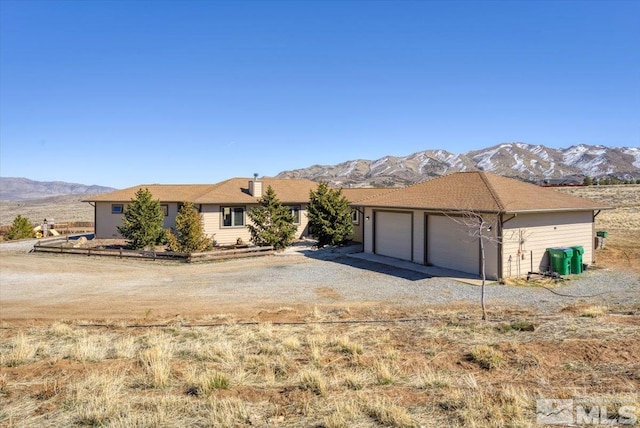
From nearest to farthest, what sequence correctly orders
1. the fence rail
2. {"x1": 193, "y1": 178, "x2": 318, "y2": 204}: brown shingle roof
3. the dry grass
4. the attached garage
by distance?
the dry grass
the attached garage
the fence rail
{"x1": 193, "y1": 178, "x2": 318, "y2": 204}: brown shingle roof

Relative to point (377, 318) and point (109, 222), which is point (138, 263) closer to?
point (109, 222)

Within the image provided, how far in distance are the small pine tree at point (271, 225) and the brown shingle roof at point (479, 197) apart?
17.7 feet

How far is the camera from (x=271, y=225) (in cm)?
2503

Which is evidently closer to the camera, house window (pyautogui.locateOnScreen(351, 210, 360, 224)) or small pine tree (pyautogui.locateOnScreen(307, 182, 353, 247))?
small pine tree (pyautogui.locateOnScreen(307, 182, 353, 247))

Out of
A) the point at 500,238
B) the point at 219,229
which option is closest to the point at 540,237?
the point at 500,238

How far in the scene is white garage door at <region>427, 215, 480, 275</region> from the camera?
17203mm

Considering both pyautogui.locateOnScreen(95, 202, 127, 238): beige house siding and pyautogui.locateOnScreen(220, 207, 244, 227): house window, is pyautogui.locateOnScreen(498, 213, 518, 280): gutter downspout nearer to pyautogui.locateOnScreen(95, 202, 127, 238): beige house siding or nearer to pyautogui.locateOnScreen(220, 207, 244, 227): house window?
pyautogui.locateOnScreen(220, 207, 244, 227): house window

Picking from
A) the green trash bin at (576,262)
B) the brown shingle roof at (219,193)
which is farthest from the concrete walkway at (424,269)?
the brown shingle roof at (219,193)

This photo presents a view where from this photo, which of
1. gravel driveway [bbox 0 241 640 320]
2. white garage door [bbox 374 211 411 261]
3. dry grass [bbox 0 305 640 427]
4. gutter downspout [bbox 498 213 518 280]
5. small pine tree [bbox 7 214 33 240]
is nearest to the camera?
dry grass [bbox 0 305 640 427]

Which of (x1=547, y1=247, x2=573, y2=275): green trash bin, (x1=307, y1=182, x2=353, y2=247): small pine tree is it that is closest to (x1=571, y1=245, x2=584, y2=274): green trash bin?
(x1=547, y1=247, x2=573, y2=275): green trash bin

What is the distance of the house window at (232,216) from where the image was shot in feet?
90.7

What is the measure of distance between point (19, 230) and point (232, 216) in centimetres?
1736

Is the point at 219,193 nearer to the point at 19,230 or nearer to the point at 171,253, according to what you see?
the point at 171,253

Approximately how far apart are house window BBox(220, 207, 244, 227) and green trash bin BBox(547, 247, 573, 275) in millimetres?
18373
